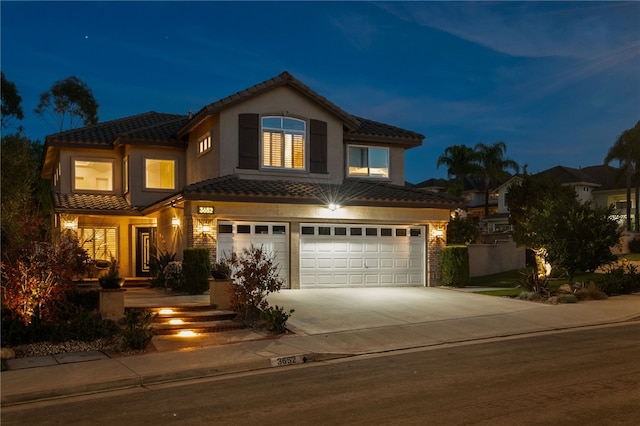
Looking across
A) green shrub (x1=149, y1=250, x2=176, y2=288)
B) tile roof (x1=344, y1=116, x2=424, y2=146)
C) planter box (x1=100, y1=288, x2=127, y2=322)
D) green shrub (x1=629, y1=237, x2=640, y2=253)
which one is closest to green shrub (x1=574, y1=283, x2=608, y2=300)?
tile roof (x1=344, y1=116, x2=424, y2=146)

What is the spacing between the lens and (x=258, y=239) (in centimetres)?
1941

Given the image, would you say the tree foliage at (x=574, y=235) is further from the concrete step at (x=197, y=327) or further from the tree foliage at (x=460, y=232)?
the tree foliage at (x=460, y=232)

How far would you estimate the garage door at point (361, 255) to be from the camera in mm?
20031

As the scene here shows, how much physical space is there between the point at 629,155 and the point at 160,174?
3502 centimetres

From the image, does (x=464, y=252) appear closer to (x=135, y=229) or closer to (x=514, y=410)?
(x=135, y=229)

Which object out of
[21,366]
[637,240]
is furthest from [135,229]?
[637,240]

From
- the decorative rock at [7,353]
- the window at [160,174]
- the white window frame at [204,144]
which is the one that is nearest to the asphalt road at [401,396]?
the decorative rock at [7,353]

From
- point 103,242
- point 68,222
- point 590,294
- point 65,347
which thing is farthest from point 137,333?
point 590,294

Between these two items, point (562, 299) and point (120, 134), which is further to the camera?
point (120, 134)

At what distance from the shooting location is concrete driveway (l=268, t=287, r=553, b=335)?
551 inches

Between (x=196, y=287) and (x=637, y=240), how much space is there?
25925 millimetres

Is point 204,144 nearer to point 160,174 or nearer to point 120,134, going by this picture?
point 160,174

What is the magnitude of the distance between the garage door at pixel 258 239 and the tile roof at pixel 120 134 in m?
6.16

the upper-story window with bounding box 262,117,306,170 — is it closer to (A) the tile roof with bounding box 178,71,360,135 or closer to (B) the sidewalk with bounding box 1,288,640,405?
(A) the tile roof with bounding box 178,71,360,135
